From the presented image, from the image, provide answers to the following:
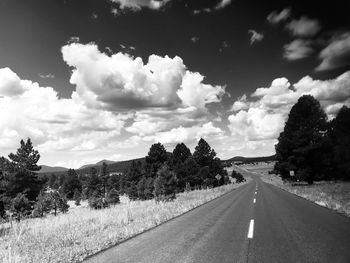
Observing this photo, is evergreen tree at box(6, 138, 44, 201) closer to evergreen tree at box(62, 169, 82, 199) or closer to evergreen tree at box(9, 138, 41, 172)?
evergreen tree at box(9, 138, 41, 172)

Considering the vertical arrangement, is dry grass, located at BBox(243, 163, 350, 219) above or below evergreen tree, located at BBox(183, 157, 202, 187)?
below

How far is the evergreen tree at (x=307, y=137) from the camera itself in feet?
129

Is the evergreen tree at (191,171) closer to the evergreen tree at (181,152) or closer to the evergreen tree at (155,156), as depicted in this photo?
the evergreen tree at (181,152)

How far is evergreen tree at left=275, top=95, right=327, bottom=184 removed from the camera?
129 ft

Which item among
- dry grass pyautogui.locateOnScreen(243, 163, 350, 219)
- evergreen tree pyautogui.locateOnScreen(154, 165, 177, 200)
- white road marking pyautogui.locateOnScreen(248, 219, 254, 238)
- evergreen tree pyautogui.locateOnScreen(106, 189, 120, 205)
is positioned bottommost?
evergreen tree pyautogui.locateOnScreen(106, 189, 120, 205)

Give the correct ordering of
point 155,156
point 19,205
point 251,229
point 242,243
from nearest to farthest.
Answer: point 242,243
point 251,229
point 19,205
point 155,156

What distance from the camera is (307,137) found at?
39406 mm

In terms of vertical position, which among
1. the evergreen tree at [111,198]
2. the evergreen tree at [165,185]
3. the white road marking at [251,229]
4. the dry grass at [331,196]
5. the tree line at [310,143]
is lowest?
the evergreen tree at [111,198]

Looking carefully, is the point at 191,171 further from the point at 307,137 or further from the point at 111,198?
the point at 307,137

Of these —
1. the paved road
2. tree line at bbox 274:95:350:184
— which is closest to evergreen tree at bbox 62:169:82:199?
tree line at bbox 274:95:350:184

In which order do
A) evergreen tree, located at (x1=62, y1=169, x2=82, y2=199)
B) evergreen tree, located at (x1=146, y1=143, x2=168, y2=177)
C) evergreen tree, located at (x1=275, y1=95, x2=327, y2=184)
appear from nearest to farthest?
evergreen tree, located at (x1=275, y1=95, x2=327, y2=184), evergreen tree, located at (x1=146, y1=143, x2=168, y2=177), evergreen tree, located at (x1=62, y1=169, x2=82, y2=199)

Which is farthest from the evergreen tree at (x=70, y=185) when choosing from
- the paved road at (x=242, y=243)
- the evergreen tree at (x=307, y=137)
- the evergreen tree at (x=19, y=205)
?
the paved road at (x=242, y=243)

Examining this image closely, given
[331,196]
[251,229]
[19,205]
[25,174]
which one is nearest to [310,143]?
[331,196]

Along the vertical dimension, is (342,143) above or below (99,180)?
above
